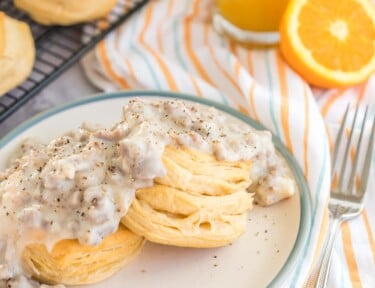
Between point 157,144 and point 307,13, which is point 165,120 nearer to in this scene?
point 157,144

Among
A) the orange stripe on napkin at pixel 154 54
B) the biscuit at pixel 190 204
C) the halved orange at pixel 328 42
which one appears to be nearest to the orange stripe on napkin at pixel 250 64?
the halved orange at pixel 328 42

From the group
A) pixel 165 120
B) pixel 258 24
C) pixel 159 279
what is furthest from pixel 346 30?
pixel 159 279

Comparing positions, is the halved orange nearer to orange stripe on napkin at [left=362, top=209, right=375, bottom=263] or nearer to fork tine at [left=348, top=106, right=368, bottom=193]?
fork tine at [left=348, top=106, right=368, bottom=193]

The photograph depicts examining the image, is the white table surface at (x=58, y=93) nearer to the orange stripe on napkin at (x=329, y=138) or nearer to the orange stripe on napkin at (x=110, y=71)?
the orange stripe on napkin at (x=110, y=71)

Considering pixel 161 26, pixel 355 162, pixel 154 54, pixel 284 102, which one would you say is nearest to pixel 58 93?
pixel 154 54

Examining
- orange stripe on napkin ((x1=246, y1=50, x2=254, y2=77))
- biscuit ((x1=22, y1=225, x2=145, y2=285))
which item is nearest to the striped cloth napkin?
orange stripe on napkin ((x1=246, y1=50, x2=254, y2=77))

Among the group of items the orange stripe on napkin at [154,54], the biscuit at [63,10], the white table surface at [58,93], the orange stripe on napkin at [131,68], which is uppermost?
the biscuit at [63,10]
